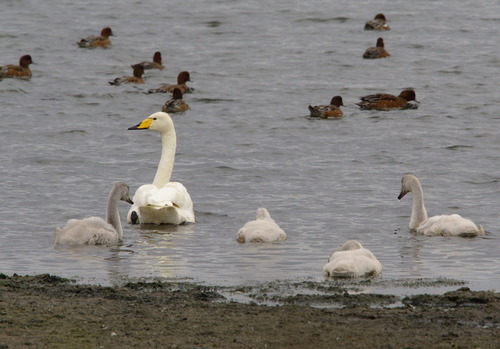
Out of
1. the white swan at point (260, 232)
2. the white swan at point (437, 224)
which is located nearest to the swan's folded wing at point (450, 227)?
the white swan at point (437, 224)

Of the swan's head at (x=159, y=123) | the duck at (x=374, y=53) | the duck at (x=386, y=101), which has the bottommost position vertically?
the duck at (x=386, y=101)

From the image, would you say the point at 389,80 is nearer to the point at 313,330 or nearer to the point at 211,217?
the point at 211,217

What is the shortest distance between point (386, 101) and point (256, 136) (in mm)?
3601

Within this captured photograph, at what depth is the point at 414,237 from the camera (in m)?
12.8

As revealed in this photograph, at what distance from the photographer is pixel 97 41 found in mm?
29031

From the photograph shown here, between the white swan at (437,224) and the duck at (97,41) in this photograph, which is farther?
the duck at (97,41)

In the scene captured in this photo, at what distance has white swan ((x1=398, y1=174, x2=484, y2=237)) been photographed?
A: 12.4 m

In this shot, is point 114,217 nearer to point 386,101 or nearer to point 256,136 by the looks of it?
point 256,136

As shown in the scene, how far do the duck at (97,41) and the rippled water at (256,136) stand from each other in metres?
0.23

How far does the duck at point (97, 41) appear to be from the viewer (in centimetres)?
2903

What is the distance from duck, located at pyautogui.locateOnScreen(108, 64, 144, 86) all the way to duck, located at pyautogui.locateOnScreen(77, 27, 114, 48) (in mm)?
3295

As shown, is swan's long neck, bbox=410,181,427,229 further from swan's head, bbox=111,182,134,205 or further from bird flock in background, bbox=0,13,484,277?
swan's head, bbox=111,182,134,205

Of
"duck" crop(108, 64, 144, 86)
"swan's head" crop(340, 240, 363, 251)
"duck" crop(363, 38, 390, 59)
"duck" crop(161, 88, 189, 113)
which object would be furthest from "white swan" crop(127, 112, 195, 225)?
"duck" crop(363, 38, 390, 59)

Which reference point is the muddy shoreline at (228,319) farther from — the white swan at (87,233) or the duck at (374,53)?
the duck at (374,53)
